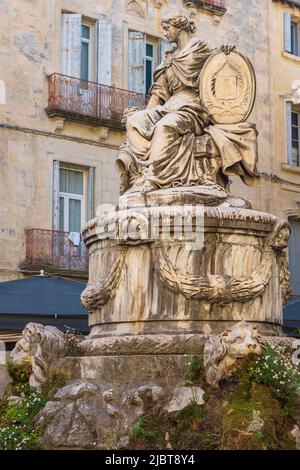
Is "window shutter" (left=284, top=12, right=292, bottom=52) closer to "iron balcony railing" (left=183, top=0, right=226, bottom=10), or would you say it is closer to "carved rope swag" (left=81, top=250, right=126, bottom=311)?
"iron balcony railing" (left=183, top=0, right=226, bottom=10)

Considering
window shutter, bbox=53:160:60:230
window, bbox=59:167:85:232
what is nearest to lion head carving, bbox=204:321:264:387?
window shutter, bbox=53:160:60:230

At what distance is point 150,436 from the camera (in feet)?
24.2

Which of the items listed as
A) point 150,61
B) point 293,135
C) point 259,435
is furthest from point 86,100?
point 259,435

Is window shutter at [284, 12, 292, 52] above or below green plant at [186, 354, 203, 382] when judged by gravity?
above

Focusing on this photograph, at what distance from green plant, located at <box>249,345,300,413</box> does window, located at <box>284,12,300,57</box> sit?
2108cm

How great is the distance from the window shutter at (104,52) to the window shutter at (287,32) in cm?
678

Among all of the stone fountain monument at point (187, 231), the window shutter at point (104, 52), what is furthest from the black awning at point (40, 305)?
the window shutter at point (104, 52)

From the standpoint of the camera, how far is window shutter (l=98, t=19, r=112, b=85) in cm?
2239

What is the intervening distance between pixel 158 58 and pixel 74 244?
18.9ft

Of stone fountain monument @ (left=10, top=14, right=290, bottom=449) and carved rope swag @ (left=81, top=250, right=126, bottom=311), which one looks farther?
carved rope swag @ (left=81, top=250, right=126, bottom=311)

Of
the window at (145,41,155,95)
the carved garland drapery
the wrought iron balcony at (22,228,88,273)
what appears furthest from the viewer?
the window at (145,41,155,95)

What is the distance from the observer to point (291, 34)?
2786cm

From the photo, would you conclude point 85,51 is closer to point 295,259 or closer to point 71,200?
point 71,200

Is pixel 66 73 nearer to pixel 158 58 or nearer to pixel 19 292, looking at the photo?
pixel 158 58
